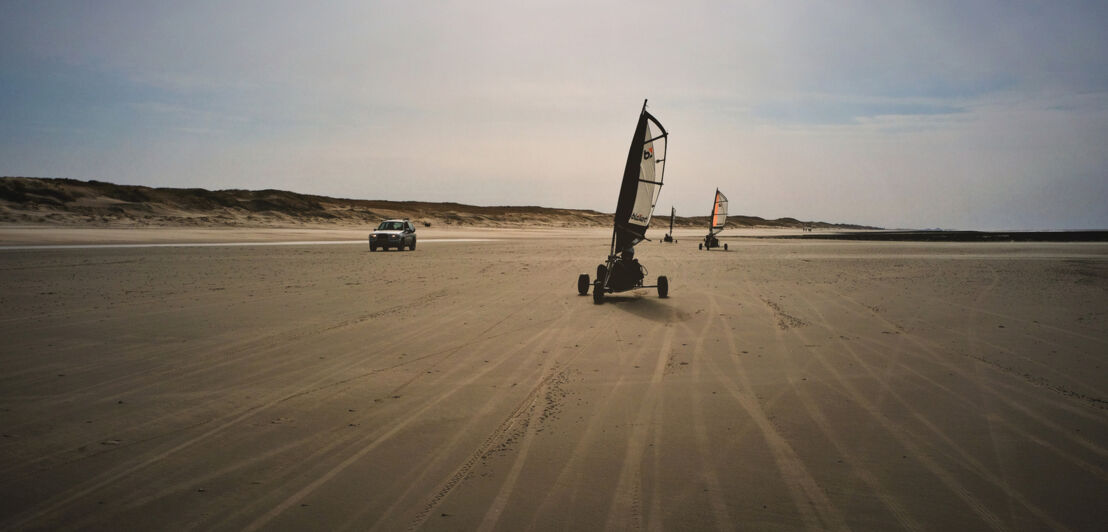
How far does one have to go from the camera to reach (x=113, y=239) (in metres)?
34.4

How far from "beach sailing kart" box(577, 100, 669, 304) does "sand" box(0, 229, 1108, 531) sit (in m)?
2.22

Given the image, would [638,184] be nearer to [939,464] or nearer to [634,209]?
[634,209]

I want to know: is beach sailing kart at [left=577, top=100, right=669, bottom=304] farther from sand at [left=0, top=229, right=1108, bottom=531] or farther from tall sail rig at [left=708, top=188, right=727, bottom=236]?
tall sail rig at [left=708, top=188, right=727, bottom=236]

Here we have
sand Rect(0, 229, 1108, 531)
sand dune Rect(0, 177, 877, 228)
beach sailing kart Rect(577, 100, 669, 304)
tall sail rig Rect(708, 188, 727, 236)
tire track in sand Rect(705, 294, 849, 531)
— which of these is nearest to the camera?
tire track in sand Rect(705, 294, 849, 531)

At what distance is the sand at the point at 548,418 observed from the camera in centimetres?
319

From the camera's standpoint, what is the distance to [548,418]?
464 centimetres

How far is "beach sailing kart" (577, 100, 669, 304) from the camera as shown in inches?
481

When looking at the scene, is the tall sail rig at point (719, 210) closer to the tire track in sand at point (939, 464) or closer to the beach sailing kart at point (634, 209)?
the beach sailing kart at point (634, 209)

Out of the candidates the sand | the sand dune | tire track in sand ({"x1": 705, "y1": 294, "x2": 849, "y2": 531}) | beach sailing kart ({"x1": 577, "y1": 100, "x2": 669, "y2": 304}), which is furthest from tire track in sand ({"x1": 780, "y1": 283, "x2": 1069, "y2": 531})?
the sand dune

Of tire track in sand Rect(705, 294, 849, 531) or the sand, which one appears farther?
the sand

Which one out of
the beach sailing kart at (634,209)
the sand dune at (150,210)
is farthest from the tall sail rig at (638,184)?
the sand dune at (150,210)

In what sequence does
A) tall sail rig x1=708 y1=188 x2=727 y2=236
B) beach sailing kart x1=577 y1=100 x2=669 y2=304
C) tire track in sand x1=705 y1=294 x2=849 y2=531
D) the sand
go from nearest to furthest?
1. tire track in sand x1=705 y1=294 x2=849 y2=531
2. the sand
3. beach sailing kart x1=577 y1=100 x2=669 y2=304
4. tall sail rig x1=708 y1=188 x2=727 y2=236

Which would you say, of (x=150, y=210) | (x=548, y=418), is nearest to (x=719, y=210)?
(x=548, y=418)

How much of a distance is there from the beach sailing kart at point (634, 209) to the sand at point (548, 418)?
2.22 m
